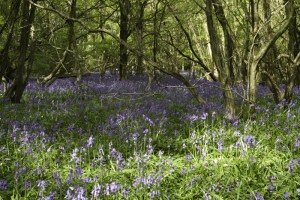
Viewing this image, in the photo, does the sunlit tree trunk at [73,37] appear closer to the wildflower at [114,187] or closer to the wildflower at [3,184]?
the wildflower at [3,184]

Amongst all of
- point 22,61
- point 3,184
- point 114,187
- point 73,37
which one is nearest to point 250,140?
point 114,187

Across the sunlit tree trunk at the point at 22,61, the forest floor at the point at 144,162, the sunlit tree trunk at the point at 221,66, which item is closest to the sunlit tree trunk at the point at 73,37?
the sunlit tree trunk at the point at 22,61

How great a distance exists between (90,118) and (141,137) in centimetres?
177

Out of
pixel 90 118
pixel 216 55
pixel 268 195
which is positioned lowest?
pixel 268 195

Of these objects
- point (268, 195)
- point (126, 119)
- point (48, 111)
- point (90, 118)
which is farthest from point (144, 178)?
point (48, 111)

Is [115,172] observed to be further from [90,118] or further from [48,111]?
[48,111]

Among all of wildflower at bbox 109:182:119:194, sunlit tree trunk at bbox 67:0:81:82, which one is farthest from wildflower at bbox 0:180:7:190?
sunlit tree trunk at bbox 67:0:81:82

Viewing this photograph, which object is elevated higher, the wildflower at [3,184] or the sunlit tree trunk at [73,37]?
the sunlit tree trunk at [73,37]

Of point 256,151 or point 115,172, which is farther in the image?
point 256,151

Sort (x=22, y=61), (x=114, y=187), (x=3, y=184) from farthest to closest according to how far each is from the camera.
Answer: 1. (x=22, y=61)
2. (x=3, y=184)
3. (x=114, y=187)

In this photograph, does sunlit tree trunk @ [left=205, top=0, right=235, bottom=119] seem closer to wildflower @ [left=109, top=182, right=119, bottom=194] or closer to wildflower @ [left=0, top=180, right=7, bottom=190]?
wildflower @ [left=109, top=182, right=119, bottom=194]

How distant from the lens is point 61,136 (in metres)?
5.96

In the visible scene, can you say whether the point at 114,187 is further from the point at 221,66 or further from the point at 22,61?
the point at 22,61

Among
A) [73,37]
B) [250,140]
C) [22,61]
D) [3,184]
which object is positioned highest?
[73,37]
